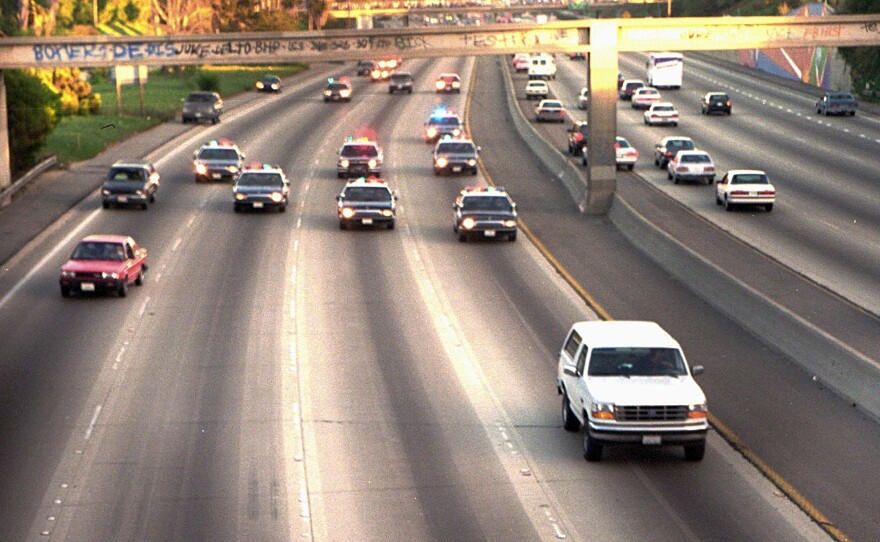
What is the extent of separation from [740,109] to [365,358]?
70.1 metres

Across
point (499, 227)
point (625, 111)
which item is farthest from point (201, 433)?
point (625, 111)

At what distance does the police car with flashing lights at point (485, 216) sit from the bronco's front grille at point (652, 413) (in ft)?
83.9

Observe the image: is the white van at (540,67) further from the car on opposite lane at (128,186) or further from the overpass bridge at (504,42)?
the car on opposite lane at (128,186)

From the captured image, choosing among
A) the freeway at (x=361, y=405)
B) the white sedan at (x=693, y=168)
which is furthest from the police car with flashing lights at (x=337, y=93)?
the freeway at (x=361, y=405)

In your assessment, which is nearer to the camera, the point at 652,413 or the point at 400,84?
the point at 652,413

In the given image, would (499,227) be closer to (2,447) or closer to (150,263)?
(150,263)

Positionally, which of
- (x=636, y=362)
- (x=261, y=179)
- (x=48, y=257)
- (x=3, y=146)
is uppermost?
(x=3, y=146)

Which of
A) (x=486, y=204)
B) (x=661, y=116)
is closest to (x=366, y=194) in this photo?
(x=486, y=204)

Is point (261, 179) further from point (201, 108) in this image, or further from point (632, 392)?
point (632, 392)

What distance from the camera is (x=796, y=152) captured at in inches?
2899

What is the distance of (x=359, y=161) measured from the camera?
63562 mm

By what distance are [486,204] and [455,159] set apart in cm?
1720

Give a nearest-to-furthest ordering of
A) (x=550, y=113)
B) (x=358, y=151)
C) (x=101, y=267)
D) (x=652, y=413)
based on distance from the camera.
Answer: (x=652, y=413) < (x=101, y=267) < (x=358, y=151) < (x=550, y=113)

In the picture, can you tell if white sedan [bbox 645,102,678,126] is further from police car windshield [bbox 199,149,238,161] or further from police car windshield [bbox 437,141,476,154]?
police car windshield [bbox 199,149,238,161]
